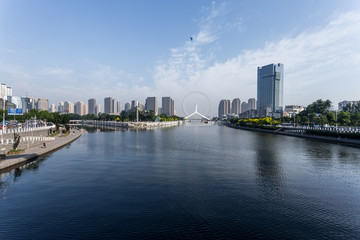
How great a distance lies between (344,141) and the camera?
49375 mm

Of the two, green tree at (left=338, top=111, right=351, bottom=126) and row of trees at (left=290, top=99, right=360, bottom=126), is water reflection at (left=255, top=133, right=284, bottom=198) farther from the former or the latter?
green tree at (left=338, top=111, right=351, bottom=126)

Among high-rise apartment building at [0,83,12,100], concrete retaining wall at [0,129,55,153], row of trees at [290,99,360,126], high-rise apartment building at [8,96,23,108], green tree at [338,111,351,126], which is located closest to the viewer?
concrete retaining wall at [0,129,55,153]

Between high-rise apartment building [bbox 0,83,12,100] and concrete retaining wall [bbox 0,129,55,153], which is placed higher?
high-rise apartment building [bbox 0,83,12,100]

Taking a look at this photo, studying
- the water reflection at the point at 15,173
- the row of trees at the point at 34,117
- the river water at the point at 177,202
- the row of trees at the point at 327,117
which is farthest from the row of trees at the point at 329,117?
the row of trees at the point at 34,117

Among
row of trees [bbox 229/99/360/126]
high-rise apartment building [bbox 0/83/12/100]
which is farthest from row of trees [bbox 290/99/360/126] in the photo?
high-rise apartment building [bbox 0/83/12/100]

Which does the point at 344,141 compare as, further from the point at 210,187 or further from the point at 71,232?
the point at 71,232

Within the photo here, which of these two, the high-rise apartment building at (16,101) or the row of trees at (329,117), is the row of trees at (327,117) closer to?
the row of trees at (329,117)

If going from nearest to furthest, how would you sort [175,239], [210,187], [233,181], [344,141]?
1. [175,239]
2. [210,187]
3. [233,181]
4. [344,141]

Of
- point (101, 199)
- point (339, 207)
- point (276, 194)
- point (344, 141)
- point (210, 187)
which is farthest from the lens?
point (344, 141)

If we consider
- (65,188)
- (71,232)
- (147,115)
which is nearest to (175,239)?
(71,232)

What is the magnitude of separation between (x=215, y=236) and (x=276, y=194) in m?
8.10

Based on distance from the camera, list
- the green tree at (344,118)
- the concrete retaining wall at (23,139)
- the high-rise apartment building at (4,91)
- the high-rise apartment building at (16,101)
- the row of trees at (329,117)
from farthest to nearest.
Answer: the high-rise apartment building at (16,101), the high-rise apartment building at (4,91), the row of trees at (329,117), the green tree at (344,118), the concrete retaining wall at (23,139)

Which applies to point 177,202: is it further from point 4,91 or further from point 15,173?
point 4,91

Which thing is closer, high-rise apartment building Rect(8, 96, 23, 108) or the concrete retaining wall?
the concrete retaining wall
